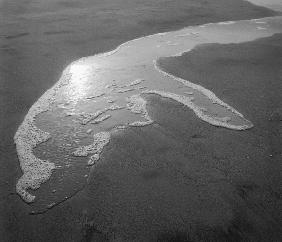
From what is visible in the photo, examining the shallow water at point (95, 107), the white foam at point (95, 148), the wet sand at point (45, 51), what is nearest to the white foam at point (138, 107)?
the shallow water at point (95, 107)

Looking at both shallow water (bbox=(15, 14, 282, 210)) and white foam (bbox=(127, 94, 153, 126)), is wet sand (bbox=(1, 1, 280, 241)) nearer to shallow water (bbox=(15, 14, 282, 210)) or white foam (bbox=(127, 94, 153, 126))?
shallow water (bbox=(15, 14, 282, 210))

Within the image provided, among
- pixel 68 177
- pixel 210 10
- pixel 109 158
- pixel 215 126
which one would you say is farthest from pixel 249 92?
pixel 210 10

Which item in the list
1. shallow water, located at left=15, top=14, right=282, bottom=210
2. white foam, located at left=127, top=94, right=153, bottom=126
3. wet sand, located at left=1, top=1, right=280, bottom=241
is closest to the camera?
wet sand, located at left=1, top=1, right=280, bottom=241

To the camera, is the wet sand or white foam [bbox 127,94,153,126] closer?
the wet sand

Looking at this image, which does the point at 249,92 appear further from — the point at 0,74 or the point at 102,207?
the point at 0,74

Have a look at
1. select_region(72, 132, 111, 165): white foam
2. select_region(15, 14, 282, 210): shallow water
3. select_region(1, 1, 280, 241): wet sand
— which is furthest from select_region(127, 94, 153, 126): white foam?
select_region(1, 1, 280, 241): wet sand

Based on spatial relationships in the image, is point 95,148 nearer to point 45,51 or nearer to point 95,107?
point 95,107

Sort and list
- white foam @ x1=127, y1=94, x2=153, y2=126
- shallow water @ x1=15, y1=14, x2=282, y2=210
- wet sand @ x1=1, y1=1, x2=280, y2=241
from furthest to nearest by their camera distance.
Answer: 1. white foam @ x1=127, y1=94, x2=153, y2=126
2. shallow water @ x1=15, y1=14, x2=282, y2=210
3. wet sand @ x1=1, y1=1, x2=280, y2=241

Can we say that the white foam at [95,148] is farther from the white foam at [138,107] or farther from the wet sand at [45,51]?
the wet sand at [45,51]
